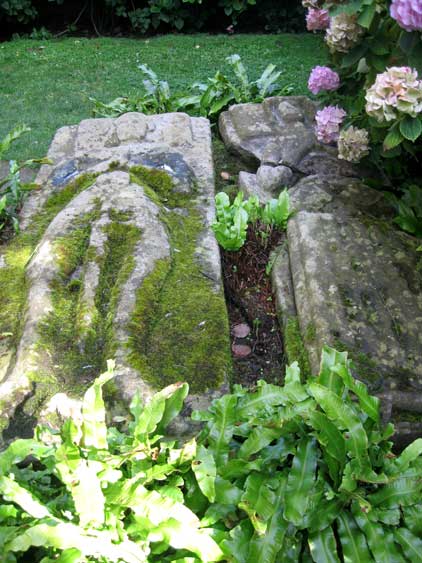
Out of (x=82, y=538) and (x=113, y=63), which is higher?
(x=82, y=538)

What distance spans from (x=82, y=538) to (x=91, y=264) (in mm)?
1509

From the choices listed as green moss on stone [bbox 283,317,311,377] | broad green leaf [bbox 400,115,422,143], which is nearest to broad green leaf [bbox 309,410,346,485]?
green moss on stone [bbox 283,317,311,377]

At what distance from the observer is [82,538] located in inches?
73.3

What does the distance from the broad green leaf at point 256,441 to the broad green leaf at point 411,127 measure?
146 centimetres

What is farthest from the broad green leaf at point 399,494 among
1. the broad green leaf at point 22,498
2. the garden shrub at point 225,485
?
the broad green leaf at point 22,498

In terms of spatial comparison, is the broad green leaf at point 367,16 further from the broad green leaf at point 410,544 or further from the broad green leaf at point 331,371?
the broad green leaf at point 410,544

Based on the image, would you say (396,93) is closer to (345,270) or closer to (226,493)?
(345,270)

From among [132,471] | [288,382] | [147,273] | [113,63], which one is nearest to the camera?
[132,471]

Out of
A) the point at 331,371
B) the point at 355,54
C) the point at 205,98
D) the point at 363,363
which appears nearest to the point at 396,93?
the point at 355,54

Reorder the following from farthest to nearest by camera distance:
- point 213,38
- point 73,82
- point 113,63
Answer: point 213,38 < point 113,63 < point 73,82

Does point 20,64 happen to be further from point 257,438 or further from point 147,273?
point 257,438

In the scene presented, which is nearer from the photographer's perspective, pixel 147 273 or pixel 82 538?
pixel 82 538

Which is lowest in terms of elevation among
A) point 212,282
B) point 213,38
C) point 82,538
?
point 213,38

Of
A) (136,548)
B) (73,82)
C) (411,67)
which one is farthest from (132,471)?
(73,82)
